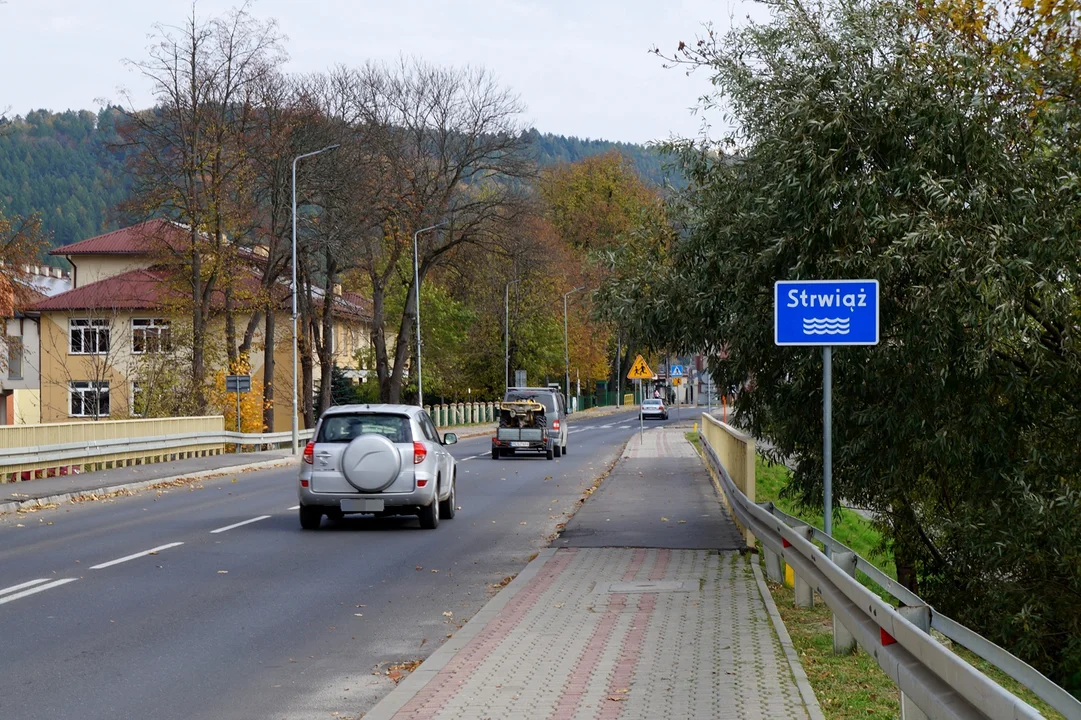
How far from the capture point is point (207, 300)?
48.6 meters

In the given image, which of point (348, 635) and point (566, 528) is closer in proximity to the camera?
point (348, 635)

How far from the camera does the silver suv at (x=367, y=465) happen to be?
701 inches

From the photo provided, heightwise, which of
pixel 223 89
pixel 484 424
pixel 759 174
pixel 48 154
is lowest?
pixel 484 424

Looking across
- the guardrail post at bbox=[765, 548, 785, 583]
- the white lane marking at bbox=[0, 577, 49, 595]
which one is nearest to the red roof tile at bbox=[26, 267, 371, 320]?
the white lane marking at bbox=[0, 577, 49, 595]

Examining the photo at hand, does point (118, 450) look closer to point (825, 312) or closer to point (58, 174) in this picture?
point (825, 312)

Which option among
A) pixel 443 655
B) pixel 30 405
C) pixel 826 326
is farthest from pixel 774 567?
pixel 30 405

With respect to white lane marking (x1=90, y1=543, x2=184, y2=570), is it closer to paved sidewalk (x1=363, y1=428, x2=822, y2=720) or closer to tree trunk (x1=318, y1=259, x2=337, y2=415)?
paved sidewalk (x1=363, y1=428, x2=822, y2=720)

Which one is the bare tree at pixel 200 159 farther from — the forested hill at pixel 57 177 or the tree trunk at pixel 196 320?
the forested hill at pixel 57 177

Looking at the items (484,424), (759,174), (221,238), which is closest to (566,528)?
(759,174)

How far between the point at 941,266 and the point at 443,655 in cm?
739

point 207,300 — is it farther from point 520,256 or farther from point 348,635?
point 348,635

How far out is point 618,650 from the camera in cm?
891

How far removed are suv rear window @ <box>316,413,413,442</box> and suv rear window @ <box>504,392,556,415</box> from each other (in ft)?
74.7

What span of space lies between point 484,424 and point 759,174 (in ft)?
208
